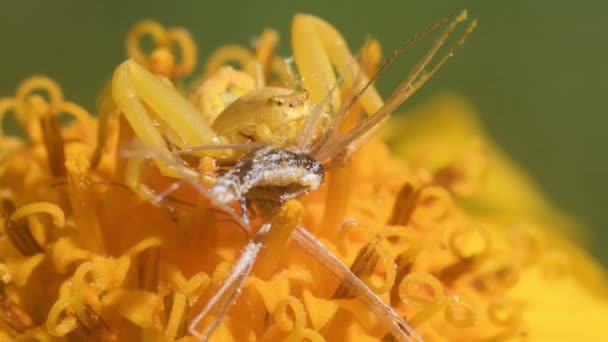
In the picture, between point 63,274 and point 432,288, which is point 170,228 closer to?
point 63,274

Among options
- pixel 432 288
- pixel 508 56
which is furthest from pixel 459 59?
pixel 432 288

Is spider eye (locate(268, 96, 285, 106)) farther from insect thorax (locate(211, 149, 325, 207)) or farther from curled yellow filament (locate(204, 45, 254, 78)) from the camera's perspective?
curled yellow filament (locate(204, 45, 254, 78))

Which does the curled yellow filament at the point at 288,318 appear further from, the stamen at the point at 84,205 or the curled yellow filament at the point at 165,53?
the curled yellow filament at the point at 165,53

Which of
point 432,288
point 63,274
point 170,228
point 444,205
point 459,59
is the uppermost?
point 459,59

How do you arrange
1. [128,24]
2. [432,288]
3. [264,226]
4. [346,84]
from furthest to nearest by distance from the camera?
[128,24]
[346,84]
[432,288]
[264,226]

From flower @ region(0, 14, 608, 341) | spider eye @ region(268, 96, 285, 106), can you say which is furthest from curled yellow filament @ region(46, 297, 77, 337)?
spider eye @ region(268, 96, 285, 106)

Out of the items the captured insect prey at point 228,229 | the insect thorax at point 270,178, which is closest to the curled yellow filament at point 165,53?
the captured insect prey at point 228,229
